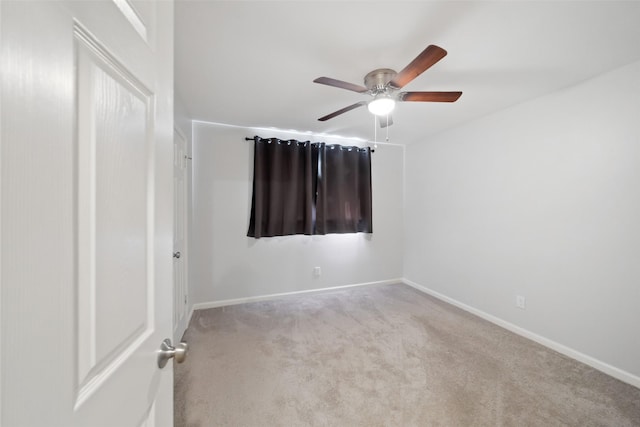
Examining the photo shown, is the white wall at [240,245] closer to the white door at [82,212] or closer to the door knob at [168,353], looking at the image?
the door knob at [168,353]

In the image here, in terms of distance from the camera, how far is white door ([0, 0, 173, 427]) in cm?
28

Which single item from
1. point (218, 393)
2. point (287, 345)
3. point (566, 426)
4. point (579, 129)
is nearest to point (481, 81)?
point (579, 129)

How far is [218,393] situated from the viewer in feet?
5.76

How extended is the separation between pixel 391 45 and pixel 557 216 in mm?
2138

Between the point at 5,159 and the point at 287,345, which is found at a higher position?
the point at 5,159

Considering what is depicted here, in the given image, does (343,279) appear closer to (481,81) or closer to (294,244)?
(294,244)

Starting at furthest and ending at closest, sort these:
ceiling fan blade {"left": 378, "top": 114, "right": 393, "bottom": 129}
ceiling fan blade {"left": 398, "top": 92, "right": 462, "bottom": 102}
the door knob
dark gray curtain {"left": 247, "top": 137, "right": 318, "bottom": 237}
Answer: dark gray curtain {"left": 247, "top": 137, "right": 318, "bottom": 237} → ceiling fan blade {"left": 378, "top": 114, "right": 393, "bottom": 129} → ceiling fan blade {"left": 398, "top": 92, "right": 462, "bottom": 102} → the door knob

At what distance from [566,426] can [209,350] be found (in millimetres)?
2579

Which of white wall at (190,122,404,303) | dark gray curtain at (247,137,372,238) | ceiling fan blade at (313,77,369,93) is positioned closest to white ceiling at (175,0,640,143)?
ceiling fan blade at (313,77,369,93)

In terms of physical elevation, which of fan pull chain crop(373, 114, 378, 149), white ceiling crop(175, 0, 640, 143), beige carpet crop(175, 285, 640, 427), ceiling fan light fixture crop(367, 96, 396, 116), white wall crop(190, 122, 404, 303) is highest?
fan pull chain crop(373, 114, 378, 149)

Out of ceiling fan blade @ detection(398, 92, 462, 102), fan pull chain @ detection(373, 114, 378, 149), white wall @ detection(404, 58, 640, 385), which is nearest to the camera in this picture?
ceiling fan blade @ detection(398, 92, 462, 102)

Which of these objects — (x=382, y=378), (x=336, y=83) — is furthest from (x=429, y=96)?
(x=382, y=378)

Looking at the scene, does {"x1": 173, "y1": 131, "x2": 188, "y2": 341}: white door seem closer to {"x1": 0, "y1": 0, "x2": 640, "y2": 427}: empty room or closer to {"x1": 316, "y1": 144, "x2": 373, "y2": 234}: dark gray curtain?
{"x1": 0, "y1": 0, "x2": 640, "y2": 427}: empty room

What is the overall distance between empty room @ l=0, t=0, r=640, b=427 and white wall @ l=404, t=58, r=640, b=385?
2 centimetres
